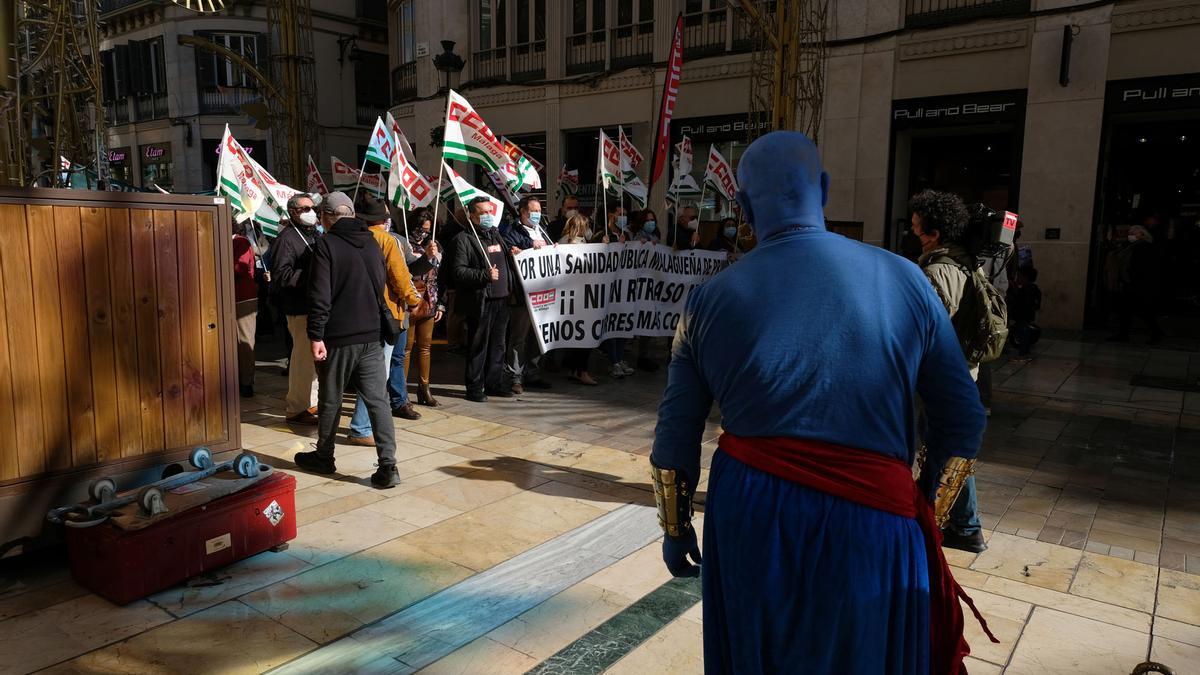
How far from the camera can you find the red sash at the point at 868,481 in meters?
1.82

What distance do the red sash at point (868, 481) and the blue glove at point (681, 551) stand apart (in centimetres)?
36

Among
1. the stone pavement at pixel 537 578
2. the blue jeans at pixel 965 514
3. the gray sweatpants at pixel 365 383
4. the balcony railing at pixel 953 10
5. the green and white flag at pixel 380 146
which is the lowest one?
the stone pavement at pixel 537 578

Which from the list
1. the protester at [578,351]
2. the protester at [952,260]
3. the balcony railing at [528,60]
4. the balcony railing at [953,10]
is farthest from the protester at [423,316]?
the balcony railing at [528,60]

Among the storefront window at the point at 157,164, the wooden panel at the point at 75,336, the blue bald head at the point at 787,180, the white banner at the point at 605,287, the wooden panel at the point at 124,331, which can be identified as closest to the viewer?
the blue bald head at the point at 787,180

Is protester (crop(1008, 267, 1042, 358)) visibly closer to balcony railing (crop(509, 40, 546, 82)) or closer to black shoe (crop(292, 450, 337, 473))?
black shoe (crop(292, 450, 337, 473))

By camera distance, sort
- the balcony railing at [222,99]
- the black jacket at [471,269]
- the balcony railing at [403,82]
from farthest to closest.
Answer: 1. the balcony railing at [222,99]
2. the balcony railing at [403,82]
3. the black jacket at [471,269]

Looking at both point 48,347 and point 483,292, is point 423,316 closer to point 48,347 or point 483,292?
point 483,292

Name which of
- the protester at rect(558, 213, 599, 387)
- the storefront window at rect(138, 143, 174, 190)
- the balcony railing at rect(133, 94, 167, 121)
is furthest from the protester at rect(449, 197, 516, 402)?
the balcony railing at rect(133, 94, 167, 121)

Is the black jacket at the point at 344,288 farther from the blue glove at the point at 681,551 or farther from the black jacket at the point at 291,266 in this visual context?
the blue glove at the point at 681,551

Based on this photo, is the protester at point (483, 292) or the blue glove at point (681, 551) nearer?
the blue glove at point (681, 551)

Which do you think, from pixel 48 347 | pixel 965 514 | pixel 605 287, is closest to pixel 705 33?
pixel 605 287

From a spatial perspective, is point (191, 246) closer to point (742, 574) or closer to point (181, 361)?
point (181, 361)

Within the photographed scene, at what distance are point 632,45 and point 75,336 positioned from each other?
17.0 meters

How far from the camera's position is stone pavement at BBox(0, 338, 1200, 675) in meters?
3.24
